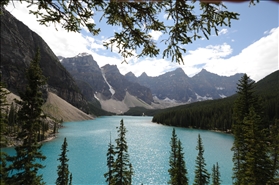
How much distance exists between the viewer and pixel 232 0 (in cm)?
119

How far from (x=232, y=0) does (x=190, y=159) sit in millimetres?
53989

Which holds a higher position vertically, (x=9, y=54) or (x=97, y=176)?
(x=9, y=54)

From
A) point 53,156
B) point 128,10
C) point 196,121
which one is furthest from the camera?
point 196,121

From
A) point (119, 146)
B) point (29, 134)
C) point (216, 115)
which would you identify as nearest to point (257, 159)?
point (119, 146)

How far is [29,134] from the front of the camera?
14305mm

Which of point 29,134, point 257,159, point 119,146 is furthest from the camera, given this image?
point 119,146

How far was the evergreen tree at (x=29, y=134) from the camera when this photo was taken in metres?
13.6

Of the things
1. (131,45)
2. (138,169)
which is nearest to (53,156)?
(138,169)

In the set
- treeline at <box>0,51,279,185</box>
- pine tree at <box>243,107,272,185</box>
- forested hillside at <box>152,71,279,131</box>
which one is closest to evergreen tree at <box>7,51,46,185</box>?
treeline at <box>0,51,279,185</box>

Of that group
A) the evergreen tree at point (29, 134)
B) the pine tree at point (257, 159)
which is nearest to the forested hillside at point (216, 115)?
the pine tree at point (257, 159)

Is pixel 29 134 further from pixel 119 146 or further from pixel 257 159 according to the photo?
pixel 257 159

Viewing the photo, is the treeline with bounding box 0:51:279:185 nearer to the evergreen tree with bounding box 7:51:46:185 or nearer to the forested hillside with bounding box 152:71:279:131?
the evergreen tree with bounding box 7:51:46:185

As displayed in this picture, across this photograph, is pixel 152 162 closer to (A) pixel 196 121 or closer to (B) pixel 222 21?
(B) pixel 222 21

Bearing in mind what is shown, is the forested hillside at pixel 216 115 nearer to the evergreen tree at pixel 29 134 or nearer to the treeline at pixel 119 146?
the treeline at pixel 119 146
